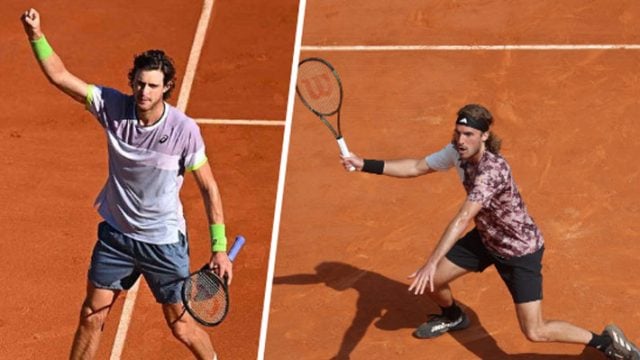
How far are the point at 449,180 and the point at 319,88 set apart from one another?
1608 mm

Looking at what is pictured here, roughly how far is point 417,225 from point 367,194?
573 millimetres

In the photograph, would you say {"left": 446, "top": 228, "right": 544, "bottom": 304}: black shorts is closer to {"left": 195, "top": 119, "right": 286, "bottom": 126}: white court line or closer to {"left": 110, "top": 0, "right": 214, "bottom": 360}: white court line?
{"left": 110, "top": 0, "right": 214, "bottom": 360}: white court line

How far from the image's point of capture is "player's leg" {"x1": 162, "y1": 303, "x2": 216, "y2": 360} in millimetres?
6785

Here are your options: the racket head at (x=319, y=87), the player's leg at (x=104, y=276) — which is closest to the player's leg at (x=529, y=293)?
the racket head at (x=319, y=87)

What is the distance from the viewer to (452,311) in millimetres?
7664

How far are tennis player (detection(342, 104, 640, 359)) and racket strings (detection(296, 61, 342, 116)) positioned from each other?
1117 mm

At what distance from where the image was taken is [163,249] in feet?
21.5

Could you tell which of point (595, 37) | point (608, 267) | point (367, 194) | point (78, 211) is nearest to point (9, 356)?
point (78, 211)

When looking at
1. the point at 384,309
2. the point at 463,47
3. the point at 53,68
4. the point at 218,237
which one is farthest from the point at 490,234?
the point at 463,47

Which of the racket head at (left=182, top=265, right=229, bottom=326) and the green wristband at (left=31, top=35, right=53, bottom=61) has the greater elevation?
the green wristband at (left=31, top=35, right=53, bottom=61)

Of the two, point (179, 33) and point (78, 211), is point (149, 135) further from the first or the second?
point (179, 33)

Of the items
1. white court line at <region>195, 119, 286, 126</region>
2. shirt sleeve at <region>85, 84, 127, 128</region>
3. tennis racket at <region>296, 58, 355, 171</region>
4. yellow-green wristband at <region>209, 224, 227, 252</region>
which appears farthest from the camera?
white court line at <region>195, 119, 286, 126</region>

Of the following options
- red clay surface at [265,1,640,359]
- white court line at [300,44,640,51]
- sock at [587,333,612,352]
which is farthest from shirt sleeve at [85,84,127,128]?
white court line at [300,44,640,51]

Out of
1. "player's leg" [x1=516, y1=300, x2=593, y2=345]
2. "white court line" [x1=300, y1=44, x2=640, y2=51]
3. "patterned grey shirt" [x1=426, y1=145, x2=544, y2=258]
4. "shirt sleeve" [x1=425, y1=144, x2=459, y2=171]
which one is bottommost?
"player's leg" [x1=516, y1=300, x2=593, y2=345]
